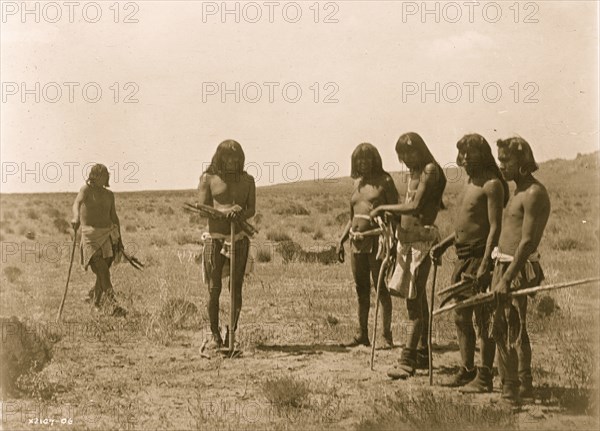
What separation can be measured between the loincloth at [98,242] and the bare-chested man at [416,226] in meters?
3.88

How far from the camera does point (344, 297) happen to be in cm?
905

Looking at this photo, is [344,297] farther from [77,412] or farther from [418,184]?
[77,412]

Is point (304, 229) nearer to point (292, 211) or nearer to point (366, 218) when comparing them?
point (292, 211)

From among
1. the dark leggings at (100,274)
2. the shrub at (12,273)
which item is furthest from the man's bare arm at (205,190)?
the shrub at (12,273)

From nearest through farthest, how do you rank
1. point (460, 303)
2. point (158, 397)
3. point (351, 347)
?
point (460, 303), point (158, 397), point (351, 347)

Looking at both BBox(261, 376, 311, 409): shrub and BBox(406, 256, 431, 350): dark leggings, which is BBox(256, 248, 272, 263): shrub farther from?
BBox(261, 376, 311, 409): shrub

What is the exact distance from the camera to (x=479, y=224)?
4.93 m

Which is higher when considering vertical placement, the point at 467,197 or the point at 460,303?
the point at 467,197

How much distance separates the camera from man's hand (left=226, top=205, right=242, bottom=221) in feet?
20.3

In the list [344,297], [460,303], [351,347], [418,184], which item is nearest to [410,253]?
[418,184]

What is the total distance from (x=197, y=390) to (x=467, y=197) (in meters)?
2.52

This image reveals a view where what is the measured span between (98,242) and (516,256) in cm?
533

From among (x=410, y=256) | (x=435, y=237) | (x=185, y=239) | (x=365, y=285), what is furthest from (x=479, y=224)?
(x=185, y=239)

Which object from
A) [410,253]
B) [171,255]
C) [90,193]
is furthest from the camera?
[171,255]
